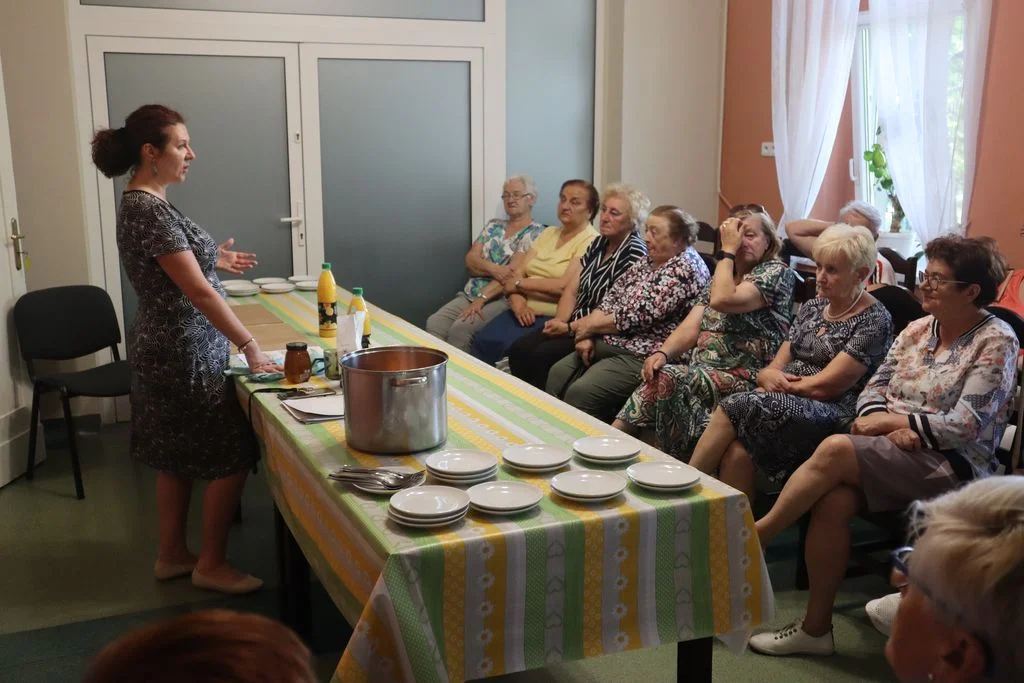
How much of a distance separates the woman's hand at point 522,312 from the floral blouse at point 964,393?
2091 mm

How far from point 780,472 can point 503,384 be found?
93 centimetres

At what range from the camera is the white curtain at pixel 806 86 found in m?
4.76

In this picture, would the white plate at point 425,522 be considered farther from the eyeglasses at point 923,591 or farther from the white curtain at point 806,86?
the white curtain at point 806,86

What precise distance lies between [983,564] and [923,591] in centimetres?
8

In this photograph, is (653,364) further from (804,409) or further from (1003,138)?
(1003,138)

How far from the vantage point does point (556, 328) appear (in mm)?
4238

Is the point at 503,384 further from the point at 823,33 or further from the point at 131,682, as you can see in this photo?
the point at 823,33

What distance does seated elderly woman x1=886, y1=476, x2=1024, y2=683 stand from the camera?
961 millimetres

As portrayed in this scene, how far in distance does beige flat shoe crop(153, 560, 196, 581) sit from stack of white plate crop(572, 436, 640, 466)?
1.58 m

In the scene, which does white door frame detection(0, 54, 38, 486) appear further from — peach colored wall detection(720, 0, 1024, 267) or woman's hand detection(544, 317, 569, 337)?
peach colored wall detection(720, 0, 1024, 267)

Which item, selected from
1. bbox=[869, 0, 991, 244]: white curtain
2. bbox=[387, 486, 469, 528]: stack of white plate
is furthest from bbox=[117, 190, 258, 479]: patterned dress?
bbox=[869, 0, 991, 244]: white curtain

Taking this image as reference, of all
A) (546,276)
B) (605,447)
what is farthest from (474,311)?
(605,447)

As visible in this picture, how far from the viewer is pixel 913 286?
406 centimetres

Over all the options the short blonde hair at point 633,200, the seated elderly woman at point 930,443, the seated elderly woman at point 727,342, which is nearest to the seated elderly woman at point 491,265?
the short blonde hair at point 633,200
